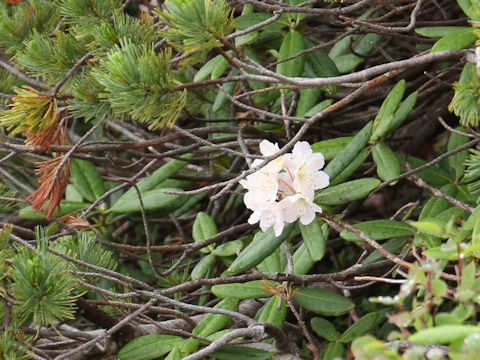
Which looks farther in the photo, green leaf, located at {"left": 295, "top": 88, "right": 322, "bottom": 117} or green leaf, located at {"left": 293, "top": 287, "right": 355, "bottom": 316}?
green leaf, located at {"left": 295, "top": 88, "right": 322, "bottom": 117}

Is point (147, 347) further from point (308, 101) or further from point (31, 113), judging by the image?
point (308, 101)

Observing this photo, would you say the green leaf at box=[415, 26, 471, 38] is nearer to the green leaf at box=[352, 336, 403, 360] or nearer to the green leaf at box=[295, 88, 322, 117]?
the green leaf at box=[295, 88, 322, 117]

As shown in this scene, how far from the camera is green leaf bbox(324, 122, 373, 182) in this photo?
74.2 inches

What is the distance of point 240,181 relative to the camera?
1.66 meters

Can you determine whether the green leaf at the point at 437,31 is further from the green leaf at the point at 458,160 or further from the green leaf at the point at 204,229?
the green leaf at the point at 204,229

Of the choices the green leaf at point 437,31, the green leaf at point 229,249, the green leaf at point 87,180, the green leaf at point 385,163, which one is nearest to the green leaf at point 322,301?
the green leaf at point 229,249

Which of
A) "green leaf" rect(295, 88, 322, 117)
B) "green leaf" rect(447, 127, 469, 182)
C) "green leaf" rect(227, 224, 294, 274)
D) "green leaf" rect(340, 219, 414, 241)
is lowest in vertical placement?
"green leaf" rect(227, 224, 294, 274)

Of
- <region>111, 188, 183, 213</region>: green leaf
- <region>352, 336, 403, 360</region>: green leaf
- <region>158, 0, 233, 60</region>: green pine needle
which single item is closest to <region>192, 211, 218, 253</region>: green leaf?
<region>111, 188, 183, 213</region>: green leaf

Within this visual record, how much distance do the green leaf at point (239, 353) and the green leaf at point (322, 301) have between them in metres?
0.18

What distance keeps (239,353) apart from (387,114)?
0.75m

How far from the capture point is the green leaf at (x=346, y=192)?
1806 mm

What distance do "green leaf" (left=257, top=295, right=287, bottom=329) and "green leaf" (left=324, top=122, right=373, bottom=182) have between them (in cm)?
37

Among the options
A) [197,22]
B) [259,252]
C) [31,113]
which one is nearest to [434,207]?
[259,252]

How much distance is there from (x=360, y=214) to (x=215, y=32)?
1.65 meters
